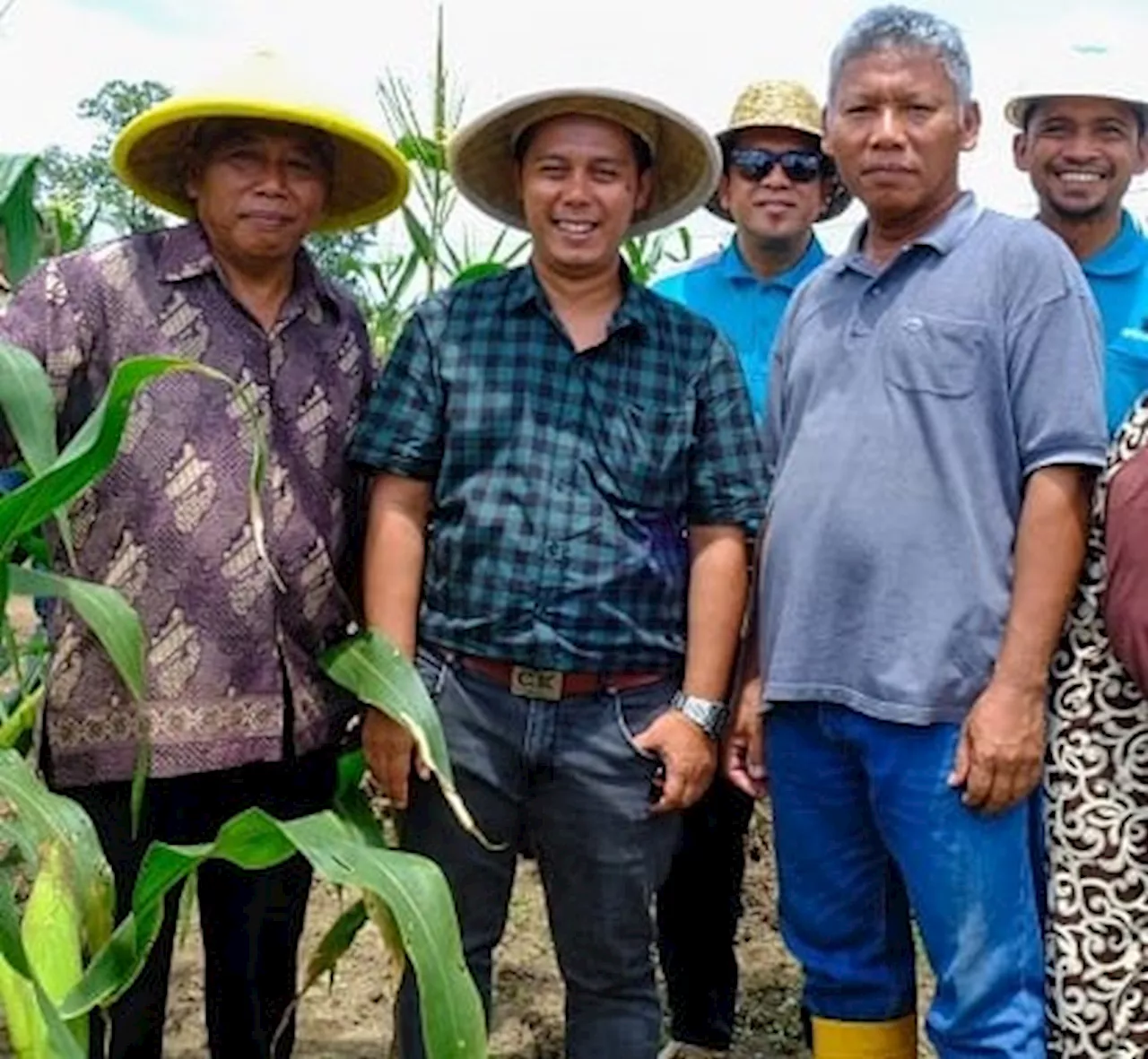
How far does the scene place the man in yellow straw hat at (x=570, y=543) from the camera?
154 cm

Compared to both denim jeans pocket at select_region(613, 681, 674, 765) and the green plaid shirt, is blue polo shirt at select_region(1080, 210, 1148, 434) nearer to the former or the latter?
the green plaid shirt

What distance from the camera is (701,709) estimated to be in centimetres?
158

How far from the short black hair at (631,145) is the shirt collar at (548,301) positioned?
0.12 metres

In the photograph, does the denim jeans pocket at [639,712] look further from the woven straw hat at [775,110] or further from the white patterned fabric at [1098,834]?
the woven straw hat at [775,110]

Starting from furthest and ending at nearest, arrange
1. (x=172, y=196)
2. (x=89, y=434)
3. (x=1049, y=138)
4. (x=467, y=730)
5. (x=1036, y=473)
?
(x=1049, y=138)
(x=172, y=196)
(x=467, y=730)
(x=1036, y=473)
(x=89, y=434)

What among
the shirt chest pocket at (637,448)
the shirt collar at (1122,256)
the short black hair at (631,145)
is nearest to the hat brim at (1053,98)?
the shirt collar at (1122,256)

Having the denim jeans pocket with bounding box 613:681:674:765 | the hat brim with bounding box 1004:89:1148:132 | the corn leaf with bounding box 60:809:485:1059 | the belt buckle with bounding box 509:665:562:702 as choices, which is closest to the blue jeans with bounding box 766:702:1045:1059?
the denim jeans pocket with bounding box 613:681:674:765

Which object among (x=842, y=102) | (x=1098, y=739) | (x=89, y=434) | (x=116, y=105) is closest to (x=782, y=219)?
(x=842, y=102)

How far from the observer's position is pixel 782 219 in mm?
2025

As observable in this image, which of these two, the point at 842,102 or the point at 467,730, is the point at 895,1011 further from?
the point at 842,102

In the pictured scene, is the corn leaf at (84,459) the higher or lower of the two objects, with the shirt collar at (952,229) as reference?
lower

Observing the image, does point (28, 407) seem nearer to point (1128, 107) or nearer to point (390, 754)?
point (390, 754)

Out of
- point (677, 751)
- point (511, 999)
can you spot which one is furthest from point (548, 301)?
point (511, 999)

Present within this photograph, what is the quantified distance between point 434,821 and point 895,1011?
48 cm
